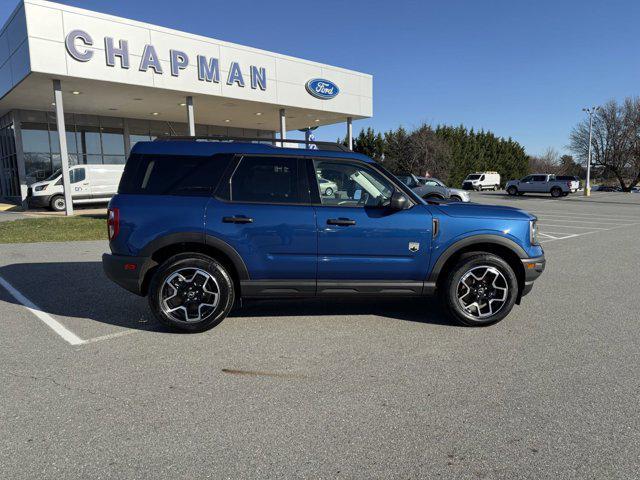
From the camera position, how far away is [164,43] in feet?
Answer: 56.5

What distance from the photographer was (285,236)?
178 inches

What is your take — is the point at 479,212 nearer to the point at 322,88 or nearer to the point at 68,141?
the point at 322,88

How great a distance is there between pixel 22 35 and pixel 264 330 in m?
15.5

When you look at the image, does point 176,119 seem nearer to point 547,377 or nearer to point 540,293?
point 540,293

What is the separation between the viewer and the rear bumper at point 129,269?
452 centimetres

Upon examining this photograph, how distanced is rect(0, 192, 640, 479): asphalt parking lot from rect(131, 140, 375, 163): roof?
1816 millimetres

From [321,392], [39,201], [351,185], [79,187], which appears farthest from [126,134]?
[321,392]

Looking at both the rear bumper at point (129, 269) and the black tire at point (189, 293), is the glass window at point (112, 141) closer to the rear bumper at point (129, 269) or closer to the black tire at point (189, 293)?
the rear bumper at point (129, 269)

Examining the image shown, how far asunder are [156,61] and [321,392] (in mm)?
16966

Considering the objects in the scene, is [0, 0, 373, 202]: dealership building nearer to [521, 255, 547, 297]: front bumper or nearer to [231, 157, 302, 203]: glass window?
[231, 157, 302, 203]: glass window

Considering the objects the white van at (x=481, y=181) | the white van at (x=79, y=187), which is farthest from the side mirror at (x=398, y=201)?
the white van at (x=481, y=181)

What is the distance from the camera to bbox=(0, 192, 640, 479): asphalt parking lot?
2541 mm

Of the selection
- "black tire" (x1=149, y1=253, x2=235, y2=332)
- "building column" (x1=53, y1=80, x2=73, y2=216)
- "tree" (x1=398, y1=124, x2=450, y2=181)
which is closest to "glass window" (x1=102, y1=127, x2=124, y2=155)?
"building column" (x1=53, y1=80, x2=73, y2=216)

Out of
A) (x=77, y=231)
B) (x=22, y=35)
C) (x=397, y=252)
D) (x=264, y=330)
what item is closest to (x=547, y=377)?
(x=397, y=252)
